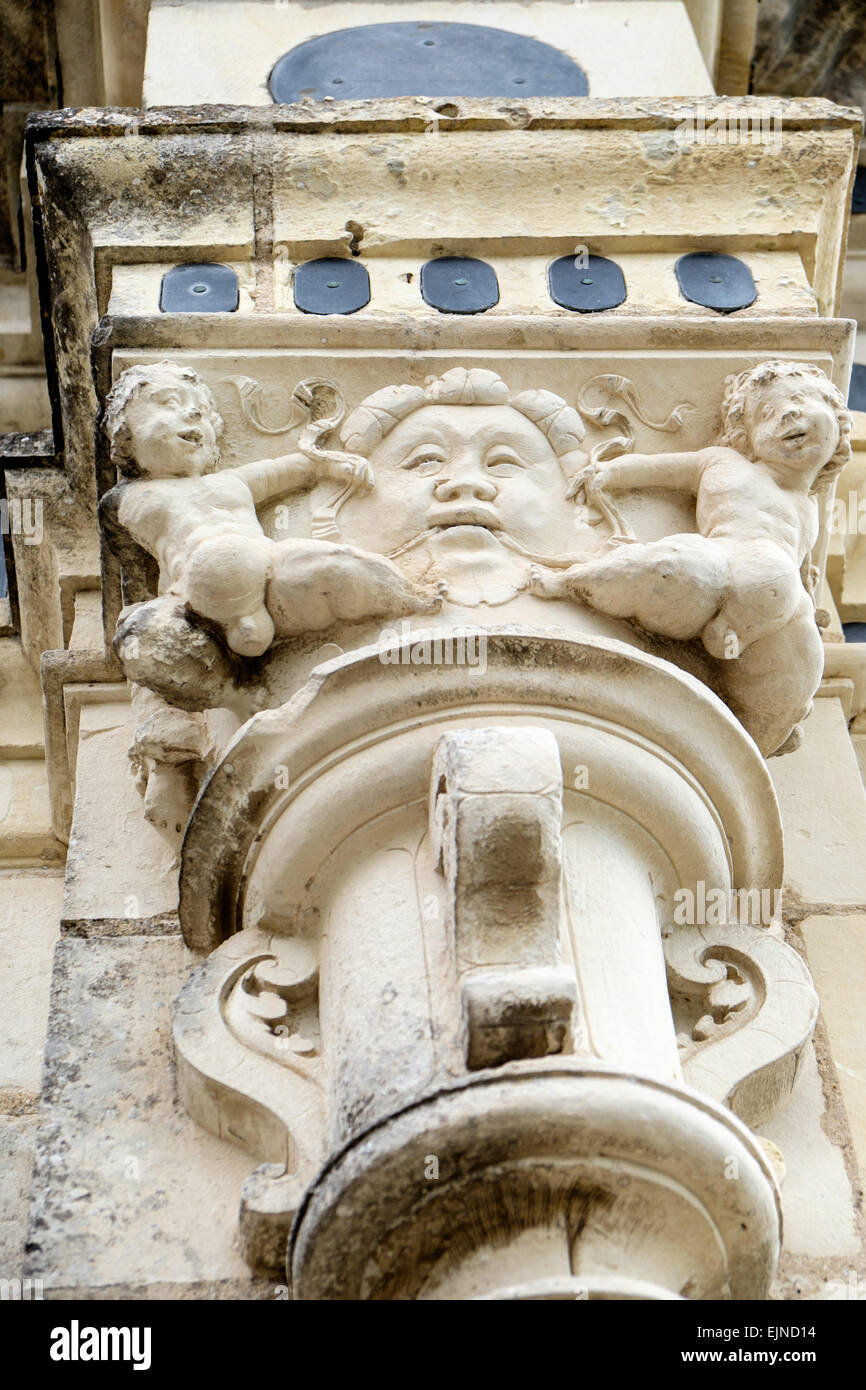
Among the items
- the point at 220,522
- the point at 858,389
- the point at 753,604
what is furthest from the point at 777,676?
the point at 858,389

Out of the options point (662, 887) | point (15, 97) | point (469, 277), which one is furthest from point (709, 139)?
point (15, 97)

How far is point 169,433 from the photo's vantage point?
324 cm

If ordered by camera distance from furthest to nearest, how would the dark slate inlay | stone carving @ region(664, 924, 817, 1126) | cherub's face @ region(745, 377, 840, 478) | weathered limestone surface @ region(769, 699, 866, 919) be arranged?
the dark slate inlay, weathered limestone surface @ region(769, 699, 866, 919), cherub's face @ region(745, 377, 840, 478), stone carving @ region(664, 924, 817, 1126)

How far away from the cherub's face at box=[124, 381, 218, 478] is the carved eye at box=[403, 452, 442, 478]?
341 mm

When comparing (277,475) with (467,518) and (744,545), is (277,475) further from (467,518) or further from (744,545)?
(744,545)

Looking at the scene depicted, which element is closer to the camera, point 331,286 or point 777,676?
point 777,676

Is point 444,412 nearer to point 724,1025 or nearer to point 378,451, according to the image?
point 378,451

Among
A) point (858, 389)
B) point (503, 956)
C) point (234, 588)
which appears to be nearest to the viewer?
point (503, 956)

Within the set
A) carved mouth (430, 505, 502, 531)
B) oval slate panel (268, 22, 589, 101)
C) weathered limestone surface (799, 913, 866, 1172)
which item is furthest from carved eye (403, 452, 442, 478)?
oval slate panel (268, 22, 589, 101)

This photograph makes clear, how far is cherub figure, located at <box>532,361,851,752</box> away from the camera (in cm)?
299

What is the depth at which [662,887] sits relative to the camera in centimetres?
286

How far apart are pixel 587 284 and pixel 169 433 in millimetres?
967

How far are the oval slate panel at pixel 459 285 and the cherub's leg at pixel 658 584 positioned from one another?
0.85 metres

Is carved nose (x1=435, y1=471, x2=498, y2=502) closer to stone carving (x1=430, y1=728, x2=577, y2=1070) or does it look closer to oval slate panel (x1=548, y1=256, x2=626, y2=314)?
oval slate panel (x1=548, y1=256, x2=626, y2=314)
